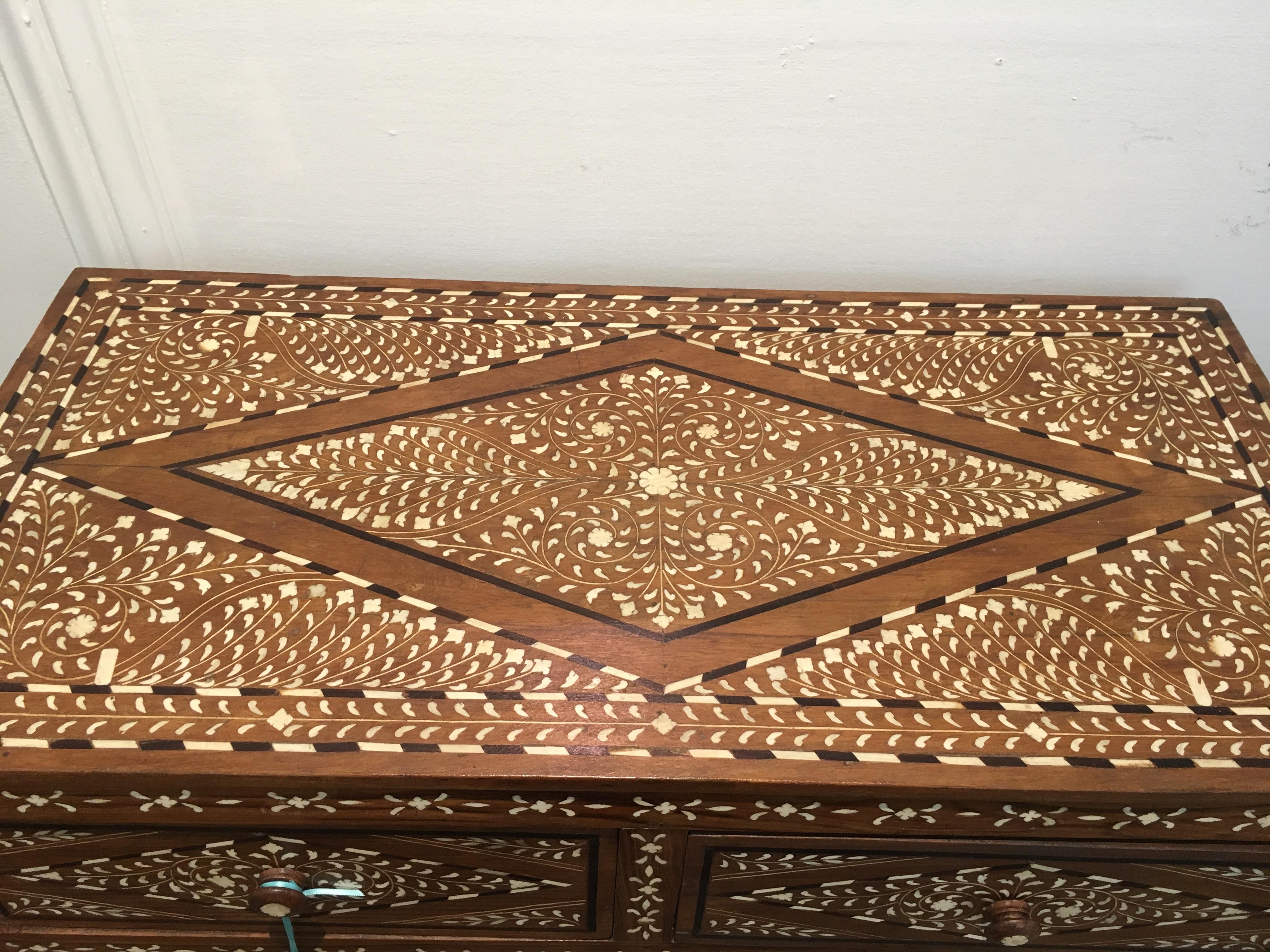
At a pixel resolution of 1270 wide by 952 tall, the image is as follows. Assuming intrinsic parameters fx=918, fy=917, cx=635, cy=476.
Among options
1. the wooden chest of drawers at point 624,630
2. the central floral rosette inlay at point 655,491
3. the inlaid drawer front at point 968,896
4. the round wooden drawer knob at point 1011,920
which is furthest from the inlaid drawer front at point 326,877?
the round wooden drawer knob at point 1011,920

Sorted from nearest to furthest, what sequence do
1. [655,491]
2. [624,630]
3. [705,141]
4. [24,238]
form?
[624,630] < [655,491] < [705,141] < [24,238]

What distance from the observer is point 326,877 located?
1048mm

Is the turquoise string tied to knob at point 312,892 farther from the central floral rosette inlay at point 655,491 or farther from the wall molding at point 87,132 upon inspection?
the wall molding at point 87,132

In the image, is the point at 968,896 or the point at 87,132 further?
the point at 87,132

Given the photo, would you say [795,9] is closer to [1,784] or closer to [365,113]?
[365,113]

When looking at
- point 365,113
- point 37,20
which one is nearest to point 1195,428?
point 365,113

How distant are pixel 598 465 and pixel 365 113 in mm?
609

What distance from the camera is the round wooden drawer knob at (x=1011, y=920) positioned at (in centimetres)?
105

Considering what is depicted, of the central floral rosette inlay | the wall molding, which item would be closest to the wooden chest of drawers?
the central floral rosette inlay

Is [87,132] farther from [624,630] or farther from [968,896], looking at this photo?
[968,896]

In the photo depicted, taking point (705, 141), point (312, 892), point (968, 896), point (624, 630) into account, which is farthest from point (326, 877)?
point (705, 141)

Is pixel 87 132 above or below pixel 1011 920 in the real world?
above

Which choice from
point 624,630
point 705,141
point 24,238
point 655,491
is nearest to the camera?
point 624,630

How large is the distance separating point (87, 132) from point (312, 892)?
1.10m
